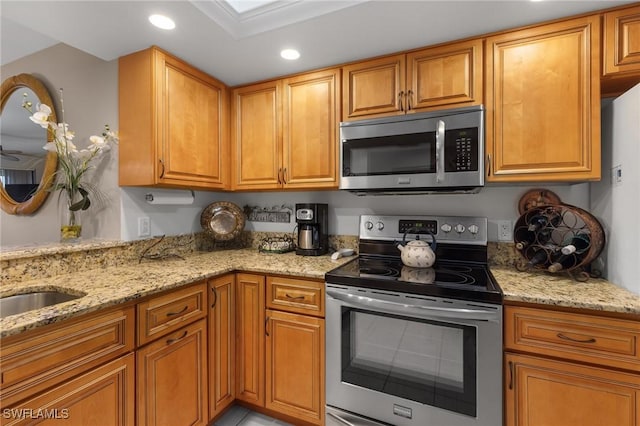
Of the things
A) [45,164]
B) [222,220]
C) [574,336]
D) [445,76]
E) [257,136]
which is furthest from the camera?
[222,220]

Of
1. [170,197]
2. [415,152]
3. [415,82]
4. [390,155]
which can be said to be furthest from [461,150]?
[170,197]

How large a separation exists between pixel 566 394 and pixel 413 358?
585 millimetres

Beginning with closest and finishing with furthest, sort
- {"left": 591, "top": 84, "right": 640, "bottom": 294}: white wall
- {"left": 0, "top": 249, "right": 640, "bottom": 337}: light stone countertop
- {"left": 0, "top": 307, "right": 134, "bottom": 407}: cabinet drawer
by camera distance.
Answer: {"left": 0, "top": 307, "right": 134, "bottom": 407}: cabinet drawer < {"left": 0, "top": 249, "right": 640, "bottom": 337}: light stone countertop < {"left": 591, "top": 84, "right": 640, "bottom": 294}: white wall

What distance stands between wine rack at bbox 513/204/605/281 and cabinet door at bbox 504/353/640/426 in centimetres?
47

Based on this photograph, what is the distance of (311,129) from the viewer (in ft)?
6.53

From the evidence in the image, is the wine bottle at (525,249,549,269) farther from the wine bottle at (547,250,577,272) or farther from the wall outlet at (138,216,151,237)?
the wall outlet at (138,216,151,237)

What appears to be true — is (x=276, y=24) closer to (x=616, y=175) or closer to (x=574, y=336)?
(x=616, y=175)

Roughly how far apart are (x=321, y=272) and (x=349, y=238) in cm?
63

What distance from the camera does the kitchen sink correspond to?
4.09ft

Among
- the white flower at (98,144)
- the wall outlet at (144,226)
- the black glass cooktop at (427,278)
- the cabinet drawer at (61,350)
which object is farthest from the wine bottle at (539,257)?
the white flower at (98,144)

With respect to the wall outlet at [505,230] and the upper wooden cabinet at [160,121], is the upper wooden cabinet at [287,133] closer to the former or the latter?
the upper wooden cabinet at [160,121]

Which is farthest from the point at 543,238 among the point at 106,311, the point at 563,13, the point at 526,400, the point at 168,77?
the point at 168,77

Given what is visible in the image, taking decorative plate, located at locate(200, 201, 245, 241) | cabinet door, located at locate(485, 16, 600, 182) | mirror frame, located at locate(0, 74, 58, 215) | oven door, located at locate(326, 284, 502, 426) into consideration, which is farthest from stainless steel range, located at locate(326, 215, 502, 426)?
mirror frame, located at locate(0, 74, 58, 215)

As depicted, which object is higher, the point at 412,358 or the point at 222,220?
the point at 222,220
